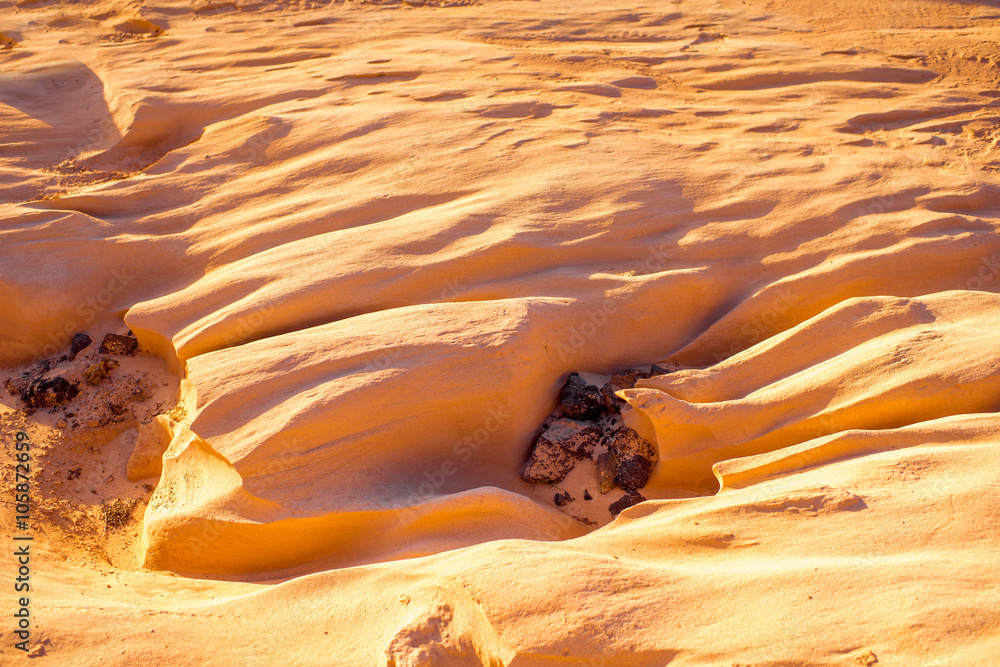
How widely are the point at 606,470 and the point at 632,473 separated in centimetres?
11

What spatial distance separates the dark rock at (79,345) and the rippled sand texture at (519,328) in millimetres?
101

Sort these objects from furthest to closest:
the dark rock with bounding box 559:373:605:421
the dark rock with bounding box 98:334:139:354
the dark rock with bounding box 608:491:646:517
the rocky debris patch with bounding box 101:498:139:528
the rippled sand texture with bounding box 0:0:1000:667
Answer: the dark rock with bounding box 98:334:139:354 → the dark rock with bounding box 559:373:605:421 → the rocky debris patch with bounding box 101:498:139:528 → the dark rock with bounding box 608:491:646:517 → the rippled sand texture with bounding box 0:0:1000:667

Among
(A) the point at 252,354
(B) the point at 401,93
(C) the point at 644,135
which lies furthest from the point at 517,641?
(B) the point at 401,93

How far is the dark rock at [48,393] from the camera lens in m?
3.29

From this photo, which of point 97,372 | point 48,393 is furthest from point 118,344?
point 48,393

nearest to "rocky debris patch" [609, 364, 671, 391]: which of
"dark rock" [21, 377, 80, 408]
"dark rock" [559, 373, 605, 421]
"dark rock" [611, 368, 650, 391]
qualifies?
"dark rock" [611, 368, 650, 391]

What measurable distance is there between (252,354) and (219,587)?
3.19 feet

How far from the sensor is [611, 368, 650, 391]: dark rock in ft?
10.1

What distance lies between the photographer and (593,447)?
293 centimetres

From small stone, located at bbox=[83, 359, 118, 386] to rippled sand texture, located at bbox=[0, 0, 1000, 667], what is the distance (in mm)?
264

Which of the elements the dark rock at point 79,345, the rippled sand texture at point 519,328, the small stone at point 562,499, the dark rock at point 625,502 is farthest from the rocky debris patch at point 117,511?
the dark rock at point 625,502

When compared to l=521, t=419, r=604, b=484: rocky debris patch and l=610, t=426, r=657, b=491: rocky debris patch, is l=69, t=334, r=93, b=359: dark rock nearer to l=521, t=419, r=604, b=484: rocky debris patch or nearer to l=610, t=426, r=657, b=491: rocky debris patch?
l=521, t=419, r=604, b=484: rocky debris patch

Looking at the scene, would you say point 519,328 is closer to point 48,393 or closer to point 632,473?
point 632,473

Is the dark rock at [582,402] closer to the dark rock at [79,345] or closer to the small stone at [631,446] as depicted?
the small stone at [631,446]
